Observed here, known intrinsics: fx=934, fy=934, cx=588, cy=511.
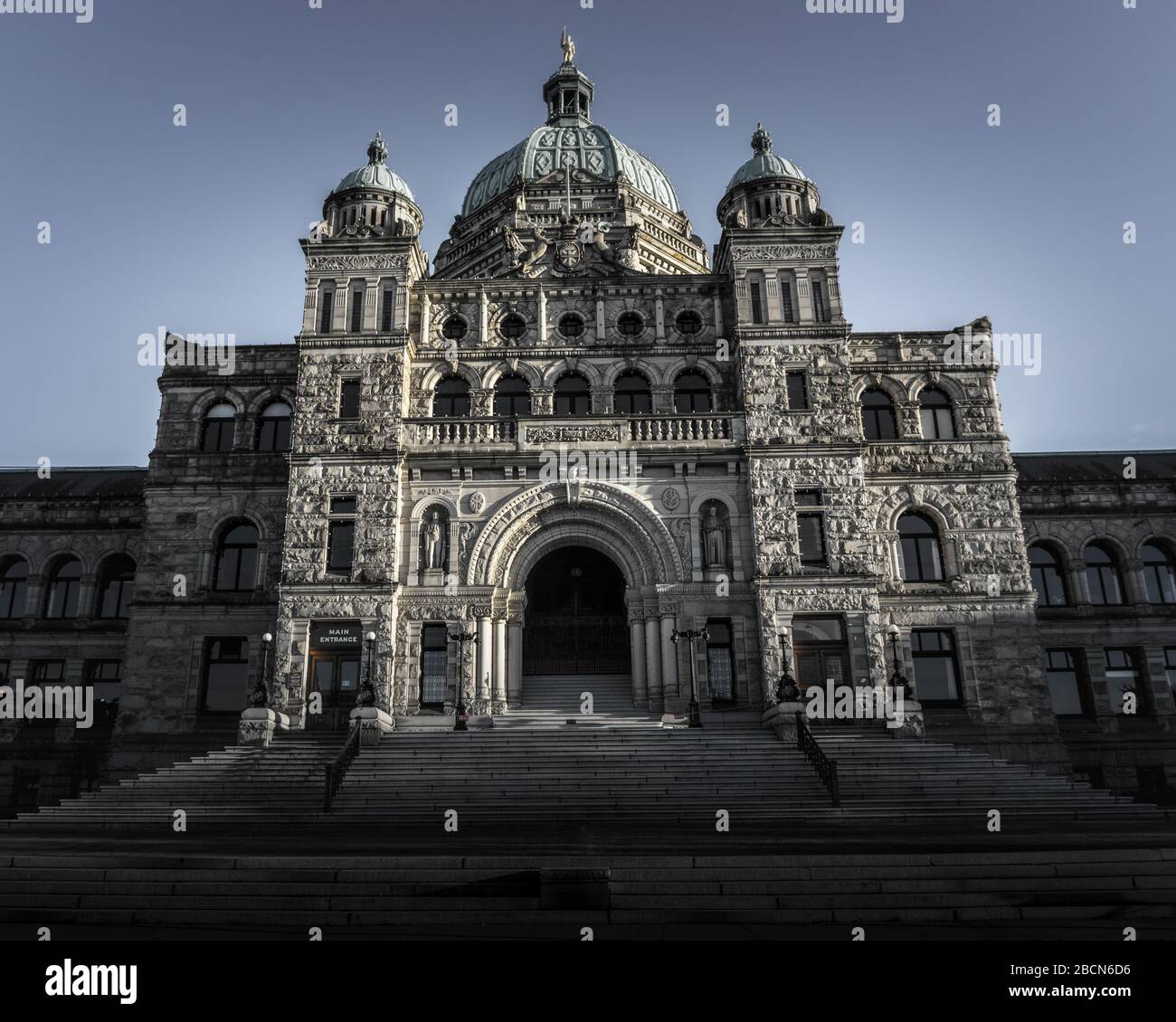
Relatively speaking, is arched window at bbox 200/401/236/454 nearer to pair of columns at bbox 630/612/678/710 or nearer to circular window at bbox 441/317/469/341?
circular window at bbox 441/317/469/341

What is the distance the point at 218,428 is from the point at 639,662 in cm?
1653

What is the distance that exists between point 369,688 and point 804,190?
71.6ft

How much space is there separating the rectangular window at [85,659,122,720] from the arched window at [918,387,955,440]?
94.5 ft

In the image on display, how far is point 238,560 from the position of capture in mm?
30578

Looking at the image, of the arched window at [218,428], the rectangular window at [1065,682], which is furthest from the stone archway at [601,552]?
the rectangular window at [1065,682]

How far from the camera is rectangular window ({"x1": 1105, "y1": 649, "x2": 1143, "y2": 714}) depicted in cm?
3181

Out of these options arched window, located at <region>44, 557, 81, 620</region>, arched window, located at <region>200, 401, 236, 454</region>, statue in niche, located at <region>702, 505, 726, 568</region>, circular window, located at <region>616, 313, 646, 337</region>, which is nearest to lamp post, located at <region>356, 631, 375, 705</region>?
arched window, located at <region>200, 401, 236, 454</region>

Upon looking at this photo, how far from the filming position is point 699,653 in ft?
87.9

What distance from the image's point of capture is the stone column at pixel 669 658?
26.6 metres

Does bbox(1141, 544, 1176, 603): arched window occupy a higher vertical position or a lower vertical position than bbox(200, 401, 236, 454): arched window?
lower

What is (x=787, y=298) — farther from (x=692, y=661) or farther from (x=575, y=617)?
(x=575, y=617)

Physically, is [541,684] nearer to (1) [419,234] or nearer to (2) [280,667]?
(2) [280,667]

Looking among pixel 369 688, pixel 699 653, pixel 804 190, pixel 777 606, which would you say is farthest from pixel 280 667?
pixel 804 190
